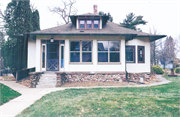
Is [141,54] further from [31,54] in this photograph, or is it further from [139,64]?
[31,54]

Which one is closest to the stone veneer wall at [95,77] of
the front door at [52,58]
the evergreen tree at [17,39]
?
the front door at [52,58]

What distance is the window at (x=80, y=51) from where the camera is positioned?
10070 mm

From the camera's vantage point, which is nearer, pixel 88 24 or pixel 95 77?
pixel 95 77

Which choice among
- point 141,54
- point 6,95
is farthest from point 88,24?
point 6,95

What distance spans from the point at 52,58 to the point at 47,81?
215 centimetres

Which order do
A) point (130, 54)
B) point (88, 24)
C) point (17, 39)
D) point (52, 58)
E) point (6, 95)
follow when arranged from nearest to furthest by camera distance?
point (6, 95)
point (52, 58)
point (130, 54)
point (88, 24)
point (17, 39)

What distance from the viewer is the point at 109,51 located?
1014 cm

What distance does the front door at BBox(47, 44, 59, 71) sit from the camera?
33.4 ft

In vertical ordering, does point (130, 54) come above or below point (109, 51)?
below

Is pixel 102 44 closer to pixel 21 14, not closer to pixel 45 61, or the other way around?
pixel 45 61

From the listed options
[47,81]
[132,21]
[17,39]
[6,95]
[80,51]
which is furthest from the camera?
[132,21]

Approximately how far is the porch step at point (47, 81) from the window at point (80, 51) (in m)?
2.01

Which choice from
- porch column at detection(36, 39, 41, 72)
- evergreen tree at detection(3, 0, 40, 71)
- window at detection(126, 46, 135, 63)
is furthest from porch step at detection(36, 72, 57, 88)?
window at detection(126, 46, 135, 63)

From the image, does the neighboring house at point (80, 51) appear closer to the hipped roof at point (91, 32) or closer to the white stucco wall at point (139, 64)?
the hipped roof at point (91, 32)
